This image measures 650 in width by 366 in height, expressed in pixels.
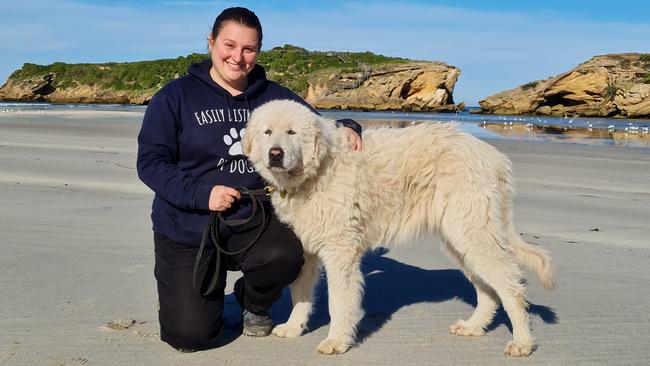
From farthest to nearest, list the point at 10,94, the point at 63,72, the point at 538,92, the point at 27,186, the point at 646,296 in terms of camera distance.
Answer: the point at 63,72
the point at 10,94
the point at 538,92
the point at 27,186
the point at 646,296

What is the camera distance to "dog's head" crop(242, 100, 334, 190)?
3.63m

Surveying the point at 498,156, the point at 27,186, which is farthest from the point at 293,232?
the point at 27,186

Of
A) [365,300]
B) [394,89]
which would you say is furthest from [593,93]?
[365,300]

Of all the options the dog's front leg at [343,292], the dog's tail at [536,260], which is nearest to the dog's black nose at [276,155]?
the dog's front leg at [343,292]

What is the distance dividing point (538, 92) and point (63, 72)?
199 feet

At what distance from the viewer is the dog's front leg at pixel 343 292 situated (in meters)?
3.67

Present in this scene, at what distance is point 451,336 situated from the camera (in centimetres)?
394

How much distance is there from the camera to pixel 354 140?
3.94m

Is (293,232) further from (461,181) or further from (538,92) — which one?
(538,92)

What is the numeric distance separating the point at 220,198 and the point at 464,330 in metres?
1.77

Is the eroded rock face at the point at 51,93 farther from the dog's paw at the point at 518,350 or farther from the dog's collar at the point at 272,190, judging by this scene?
the dog's paw at the point at 518,350

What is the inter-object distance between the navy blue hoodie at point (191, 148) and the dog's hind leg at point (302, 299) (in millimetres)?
552

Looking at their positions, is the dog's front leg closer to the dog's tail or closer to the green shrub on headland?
the dog's tail

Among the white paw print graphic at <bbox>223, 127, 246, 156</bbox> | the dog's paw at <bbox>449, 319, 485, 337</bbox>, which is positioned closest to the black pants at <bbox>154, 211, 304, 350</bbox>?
the white paw print graphic at <bbox>223, 127, 246, 156</bbox>
